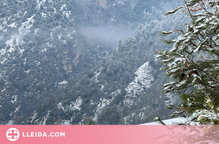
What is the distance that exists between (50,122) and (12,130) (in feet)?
362

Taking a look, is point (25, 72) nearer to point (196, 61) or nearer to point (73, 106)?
point (73, 106)

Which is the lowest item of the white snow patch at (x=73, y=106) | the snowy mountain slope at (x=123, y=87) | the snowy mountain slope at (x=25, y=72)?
the snowy mountain slope at (x=25, y=72)

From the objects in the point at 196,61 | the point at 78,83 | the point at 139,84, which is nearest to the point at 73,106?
the point at 78,83

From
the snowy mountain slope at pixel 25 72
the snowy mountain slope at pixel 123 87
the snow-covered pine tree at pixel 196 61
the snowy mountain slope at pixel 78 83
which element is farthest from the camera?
the snowy mountain slope at pixel 25 72

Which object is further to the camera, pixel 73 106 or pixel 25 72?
pixel 25 72

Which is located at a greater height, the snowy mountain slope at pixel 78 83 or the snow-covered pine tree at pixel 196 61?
the snow-covered pine tree at pixel 196 61

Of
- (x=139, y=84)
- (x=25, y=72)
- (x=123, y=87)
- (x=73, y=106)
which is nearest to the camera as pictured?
(x=139, y=84)

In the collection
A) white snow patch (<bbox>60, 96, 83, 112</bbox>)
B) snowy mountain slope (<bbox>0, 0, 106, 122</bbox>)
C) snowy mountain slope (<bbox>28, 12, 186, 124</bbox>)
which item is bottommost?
snowy mountain slope (<bbox>0, 0, 106, 122</bbox>)

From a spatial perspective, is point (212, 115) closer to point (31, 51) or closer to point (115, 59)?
point (115, 59)

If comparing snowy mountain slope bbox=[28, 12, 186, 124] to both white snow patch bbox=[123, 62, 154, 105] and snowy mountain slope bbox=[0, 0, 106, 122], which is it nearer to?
white snow patch bbox=[123, 62, 154, 105]

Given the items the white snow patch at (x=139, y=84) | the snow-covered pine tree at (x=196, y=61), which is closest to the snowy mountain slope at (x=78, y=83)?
the white snow patch at (x=139, y=84)

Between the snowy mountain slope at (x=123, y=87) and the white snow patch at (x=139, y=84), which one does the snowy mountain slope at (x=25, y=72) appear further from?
the white snow patch at (x=139, y=84)

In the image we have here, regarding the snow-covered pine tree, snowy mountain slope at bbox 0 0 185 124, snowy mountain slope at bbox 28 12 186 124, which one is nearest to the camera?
the snow-covered pine tree

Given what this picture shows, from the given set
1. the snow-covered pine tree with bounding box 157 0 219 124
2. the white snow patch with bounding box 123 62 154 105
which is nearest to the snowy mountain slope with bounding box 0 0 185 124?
the white snow patch with bounding box 123 62 154 105
